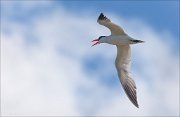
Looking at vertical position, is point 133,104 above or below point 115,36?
below

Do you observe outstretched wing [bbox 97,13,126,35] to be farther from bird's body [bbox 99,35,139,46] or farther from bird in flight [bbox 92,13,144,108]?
bird's body [bbox 99,35,139,46]

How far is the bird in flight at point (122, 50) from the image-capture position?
28.8 meters

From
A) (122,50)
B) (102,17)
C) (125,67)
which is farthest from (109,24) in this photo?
(125,67)


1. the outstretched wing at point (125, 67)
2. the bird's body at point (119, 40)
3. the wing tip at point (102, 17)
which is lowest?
the outstretched wing at point (125, 67)

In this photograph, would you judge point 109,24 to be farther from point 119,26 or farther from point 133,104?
point 133,104

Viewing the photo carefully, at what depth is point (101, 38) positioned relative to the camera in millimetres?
30312

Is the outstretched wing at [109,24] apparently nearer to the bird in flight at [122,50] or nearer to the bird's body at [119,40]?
the bird in flight at [122,50]

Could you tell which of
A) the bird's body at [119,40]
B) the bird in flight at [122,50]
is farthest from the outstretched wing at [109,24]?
the bird's body at [119,40]

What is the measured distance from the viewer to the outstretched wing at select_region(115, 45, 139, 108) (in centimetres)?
3005

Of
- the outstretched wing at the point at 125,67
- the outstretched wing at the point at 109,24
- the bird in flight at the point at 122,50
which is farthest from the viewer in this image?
the outstretched wing at the point at 125,67

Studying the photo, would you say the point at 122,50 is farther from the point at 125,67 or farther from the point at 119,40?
the point at 119,40

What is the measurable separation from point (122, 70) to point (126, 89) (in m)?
1.75

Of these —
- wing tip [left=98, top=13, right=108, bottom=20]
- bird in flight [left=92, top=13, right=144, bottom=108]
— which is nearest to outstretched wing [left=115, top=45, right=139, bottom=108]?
bird in flight [left=92, top=13, right=144, bottom=108]

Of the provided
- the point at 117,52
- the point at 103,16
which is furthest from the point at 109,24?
the point at 117,52
